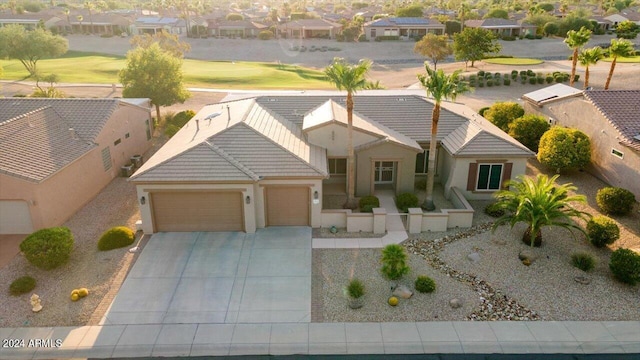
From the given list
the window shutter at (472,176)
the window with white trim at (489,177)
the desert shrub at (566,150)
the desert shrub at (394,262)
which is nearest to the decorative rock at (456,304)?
the desert shrub at (394,262)

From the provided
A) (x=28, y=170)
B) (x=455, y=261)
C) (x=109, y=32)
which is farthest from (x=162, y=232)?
(x=109, y=32)

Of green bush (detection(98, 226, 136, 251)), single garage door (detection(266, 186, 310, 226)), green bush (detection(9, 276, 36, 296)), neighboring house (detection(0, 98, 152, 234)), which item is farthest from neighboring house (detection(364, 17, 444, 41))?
green bush (detection(9, 276, 36, 296))

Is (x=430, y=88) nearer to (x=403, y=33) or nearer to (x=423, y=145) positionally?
(x=423, y=145)

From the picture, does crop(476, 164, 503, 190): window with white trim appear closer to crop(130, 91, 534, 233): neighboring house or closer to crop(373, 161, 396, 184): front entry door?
→ crop(130, 91, 534, 233): neighboring house

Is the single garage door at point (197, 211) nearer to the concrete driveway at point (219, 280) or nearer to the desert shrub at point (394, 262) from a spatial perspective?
the concrete driveway at point (219, 280)

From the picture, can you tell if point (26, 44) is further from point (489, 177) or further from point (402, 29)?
point (402, 29)

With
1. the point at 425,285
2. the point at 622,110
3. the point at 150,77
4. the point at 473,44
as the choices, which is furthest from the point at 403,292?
the point at 473,44
